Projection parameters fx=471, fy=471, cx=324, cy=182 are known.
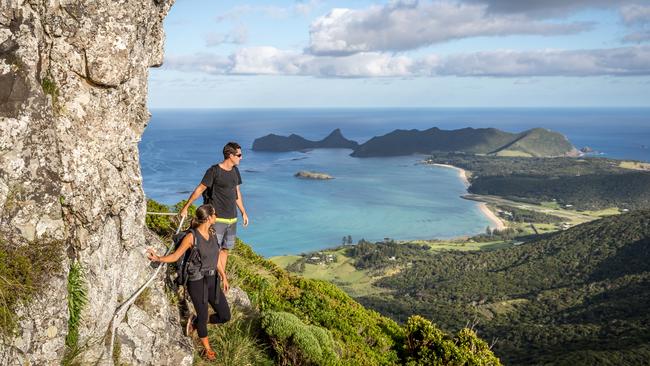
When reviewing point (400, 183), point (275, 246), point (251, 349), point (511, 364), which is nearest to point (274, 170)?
point (400, 183)

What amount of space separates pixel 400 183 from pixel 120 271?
156906mm

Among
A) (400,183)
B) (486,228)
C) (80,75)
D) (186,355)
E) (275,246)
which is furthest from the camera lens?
(400,183)

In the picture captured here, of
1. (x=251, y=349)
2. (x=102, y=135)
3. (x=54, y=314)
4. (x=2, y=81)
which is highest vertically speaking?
(x=2, y=81)

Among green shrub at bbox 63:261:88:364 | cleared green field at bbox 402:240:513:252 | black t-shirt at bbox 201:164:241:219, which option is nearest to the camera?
green shrub at bbox 63:261:88:364

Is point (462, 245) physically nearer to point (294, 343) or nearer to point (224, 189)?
point (294, 343)

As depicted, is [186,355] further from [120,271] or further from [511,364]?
[511,364]

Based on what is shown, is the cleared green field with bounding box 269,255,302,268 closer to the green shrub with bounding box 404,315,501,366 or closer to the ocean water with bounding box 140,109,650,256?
the ocean water with bounding box 140,109,650,256

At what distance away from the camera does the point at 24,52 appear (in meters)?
4.15

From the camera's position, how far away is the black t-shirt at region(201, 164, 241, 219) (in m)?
6.83

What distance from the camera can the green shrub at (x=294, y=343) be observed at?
6.97m

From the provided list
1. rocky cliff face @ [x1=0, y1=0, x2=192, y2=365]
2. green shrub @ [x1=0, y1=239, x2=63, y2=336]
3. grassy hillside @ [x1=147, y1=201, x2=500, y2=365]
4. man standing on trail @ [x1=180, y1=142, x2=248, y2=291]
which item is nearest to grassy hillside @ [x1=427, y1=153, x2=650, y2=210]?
grassy hillside @ [x1=147, y1=201, x2=500, y2=365]

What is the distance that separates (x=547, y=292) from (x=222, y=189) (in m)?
72.1

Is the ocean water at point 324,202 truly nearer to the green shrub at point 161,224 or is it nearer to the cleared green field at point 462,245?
the cleared green field at point 462,245

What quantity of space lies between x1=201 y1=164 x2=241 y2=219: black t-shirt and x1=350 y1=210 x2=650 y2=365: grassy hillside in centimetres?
3632
